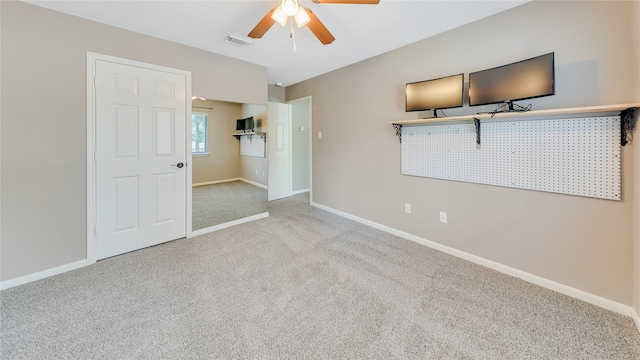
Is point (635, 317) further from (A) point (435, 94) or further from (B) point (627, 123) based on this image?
(A) point (435, 94)

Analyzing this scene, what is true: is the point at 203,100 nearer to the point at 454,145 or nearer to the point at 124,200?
the point at 124,200

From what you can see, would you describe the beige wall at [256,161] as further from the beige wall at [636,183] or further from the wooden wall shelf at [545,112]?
the beige wall at [636,183]

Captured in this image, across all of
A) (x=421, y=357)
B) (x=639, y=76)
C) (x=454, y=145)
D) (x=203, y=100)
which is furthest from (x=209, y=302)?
(x=639, y=76)

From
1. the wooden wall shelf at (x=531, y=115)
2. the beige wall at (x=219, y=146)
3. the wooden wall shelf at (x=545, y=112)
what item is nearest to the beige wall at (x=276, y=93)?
the beige wall at (x=219, y=146)

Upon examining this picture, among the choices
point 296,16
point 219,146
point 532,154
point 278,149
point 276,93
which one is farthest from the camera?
point 276,93

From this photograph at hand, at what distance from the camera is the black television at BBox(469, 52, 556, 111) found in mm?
1803

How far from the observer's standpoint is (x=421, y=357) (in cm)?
138

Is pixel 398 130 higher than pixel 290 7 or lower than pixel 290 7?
lower

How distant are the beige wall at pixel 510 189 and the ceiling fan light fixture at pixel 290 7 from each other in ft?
5.57

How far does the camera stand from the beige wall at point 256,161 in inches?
143

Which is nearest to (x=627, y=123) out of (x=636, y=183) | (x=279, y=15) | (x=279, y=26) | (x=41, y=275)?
(x=636, y=183)

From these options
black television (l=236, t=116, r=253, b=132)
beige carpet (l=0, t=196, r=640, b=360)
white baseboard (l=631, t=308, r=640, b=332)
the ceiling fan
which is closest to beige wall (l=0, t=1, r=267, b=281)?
beige carpet (l=0, t=196, r=640, b=360)

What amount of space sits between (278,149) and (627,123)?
4112mm

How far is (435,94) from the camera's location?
2.47m
